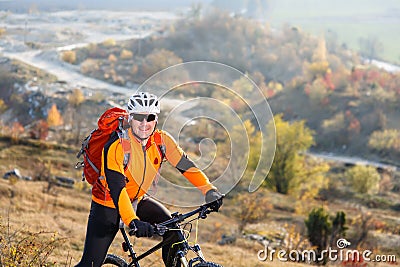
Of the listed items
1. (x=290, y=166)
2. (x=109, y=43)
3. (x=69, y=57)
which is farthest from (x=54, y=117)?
(x=109, y=43)

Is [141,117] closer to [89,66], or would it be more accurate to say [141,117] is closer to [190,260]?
[190,260]

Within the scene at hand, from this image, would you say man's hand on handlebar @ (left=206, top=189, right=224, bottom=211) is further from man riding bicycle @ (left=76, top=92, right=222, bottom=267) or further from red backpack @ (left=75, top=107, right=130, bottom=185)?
red backpack @ (left=75, top=107, right=130, bottom=185)

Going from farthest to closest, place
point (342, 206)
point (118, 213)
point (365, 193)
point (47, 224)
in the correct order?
point (365, 193) → point (342, 206) → point (47, 224) → point (118, 213)

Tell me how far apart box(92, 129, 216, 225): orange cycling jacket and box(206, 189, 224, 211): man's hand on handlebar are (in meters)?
0.08

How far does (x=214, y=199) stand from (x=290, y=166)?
131 ft

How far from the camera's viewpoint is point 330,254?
16.3 m

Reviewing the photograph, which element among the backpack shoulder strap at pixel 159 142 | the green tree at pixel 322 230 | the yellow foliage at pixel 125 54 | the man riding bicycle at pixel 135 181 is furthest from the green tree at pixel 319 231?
the yellow foliage at pixel 125 54

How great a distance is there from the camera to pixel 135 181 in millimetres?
5238

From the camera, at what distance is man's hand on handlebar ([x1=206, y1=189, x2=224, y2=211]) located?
525 centimetres

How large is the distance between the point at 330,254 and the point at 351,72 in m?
→ 81.3

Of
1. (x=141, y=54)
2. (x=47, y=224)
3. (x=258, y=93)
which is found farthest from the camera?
(x=141, y=54)

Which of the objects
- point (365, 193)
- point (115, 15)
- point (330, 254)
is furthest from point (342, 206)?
point (115, 15)

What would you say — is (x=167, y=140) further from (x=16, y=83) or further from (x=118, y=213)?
(x=16, y=83)

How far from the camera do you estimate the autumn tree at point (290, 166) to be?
44281mm
